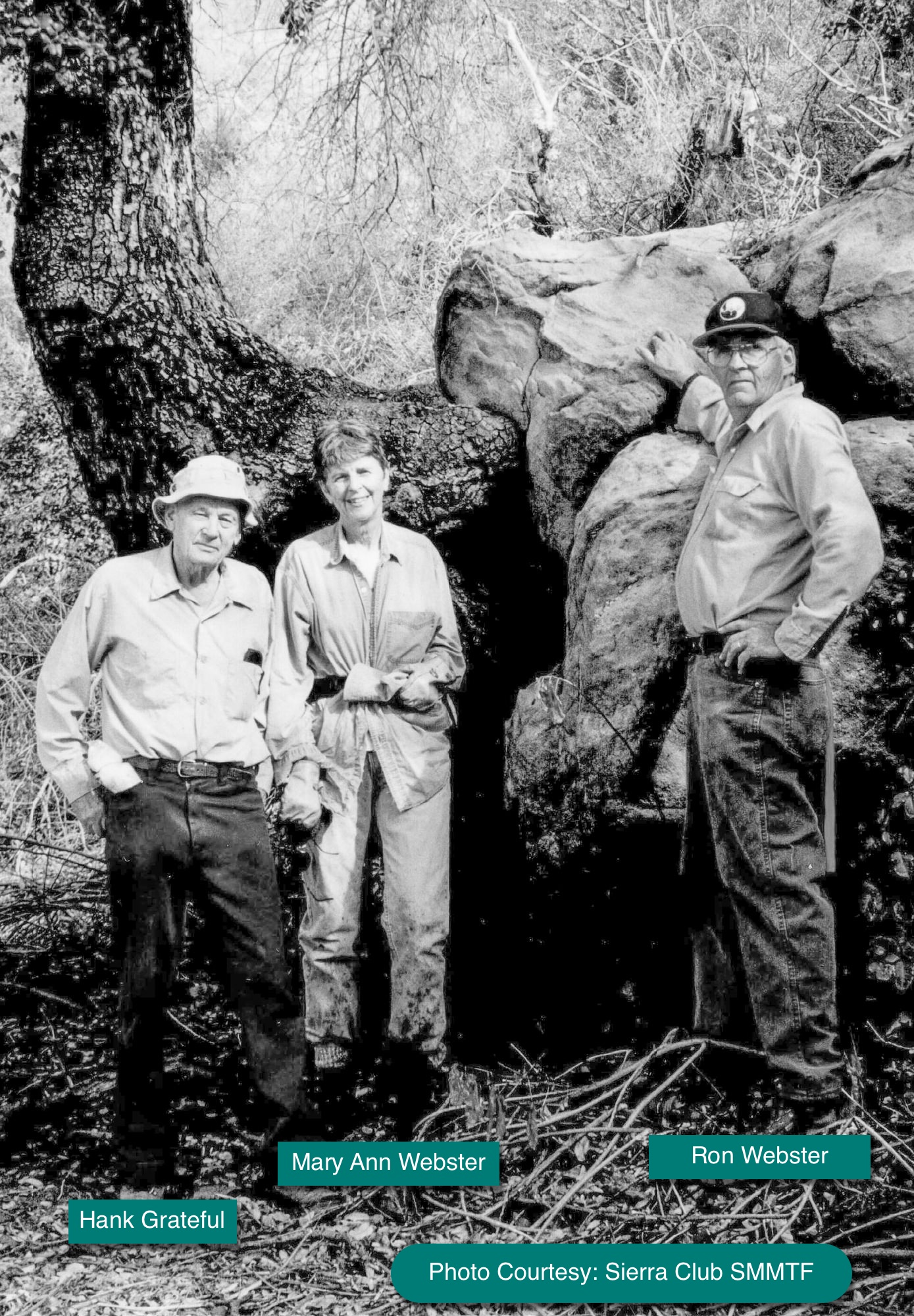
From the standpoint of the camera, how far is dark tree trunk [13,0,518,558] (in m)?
4.75

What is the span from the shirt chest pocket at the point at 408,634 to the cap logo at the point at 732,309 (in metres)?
1.27

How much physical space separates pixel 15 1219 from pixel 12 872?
2.82 m

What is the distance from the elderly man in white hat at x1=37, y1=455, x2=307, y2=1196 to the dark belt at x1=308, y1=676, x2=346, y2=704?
1.34 feet

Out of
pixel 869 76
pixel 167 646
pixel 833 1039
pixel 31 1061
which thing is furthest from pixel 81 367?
pixel 869 76

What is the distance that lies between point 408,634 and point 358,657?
18 centimetres

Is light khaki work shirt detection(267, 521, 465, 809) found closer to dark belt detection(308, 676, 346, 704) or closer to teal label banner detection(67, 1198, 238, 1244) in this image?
dark belt detection(308, 676, 346, 704)

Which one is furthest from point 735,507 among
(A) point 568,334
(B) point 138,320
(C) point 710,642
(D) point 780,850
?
(B) point 138,320

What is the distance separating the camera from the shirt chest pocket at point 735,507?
3.53 metres

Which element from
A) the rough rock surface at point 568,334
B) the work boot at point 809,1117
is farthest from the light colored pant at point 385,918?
the rough rock surface at point 568,334

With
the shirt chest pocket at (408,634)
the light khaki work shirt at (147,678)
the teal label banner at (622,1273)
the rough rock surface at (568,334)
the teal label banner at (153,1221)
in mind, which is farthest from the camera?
the rough rock surface at (568,334)

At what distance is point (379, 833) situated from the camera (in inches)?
158

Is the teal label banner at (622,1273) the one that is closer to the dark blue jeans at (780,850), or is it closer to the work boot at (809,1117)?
the work boot at (809,1117)

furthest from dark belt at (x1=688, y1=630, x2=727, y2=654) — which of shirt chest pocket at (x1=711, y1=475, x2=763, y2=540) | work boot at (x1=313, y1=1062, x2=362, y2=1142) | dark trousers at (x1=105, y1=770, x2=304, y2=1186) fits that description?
work boot at (x1=313, y1=1062, x2=362, y2=1142)

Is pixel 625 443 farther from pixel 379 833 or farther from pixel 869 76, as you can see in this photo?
pixel 869 76
